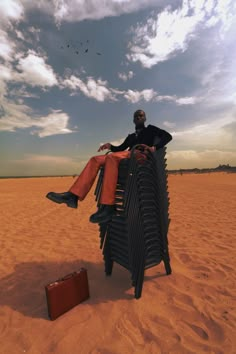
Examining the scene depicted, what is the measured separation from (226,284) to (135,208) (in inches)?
84.3

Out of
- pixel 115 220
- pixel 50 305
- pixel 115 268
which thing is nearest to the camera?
pixel 50 305

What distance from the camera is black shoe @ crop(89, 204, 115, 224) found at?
9.87 feet

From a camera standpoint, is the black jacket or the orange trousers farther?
the black jacket

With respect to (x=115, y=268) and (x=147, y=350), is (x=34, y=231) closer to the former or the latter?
(x=115, y=268)

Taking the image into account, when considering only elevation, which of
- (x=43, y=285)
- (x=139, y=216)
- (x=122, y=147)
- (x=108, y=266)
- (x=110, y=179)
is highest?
(x=122, y=147)

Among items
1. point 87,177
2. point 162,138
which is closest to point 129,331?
point 87,177

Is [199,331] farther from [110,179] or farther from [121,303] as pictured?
[110,179]

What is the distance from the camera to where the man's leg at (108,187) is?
9.82 ft

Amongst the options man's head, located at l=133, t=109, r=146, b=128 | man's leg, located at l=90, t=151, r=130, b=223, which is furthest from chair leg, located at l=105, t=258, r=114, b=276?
man's head, located at l=133, t=109, r=146, b=128

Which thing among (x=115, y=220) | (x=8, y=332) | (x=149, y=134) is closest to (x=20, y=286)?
(x=8, y=332)

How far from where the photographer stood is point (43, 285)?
3.86 meters

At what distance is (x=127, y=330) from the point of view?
2646mm

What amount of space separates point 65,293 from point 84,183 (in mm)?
1566

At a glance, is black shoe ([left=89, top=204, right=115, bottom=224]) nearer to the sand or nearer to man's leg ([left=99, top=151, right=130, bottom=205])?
man's leg ([left=99, top=151, right=130, bottom=205])
